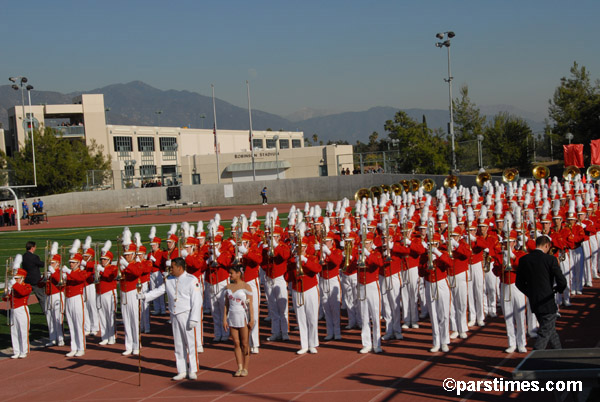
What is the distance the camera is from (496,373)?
809 centimetres

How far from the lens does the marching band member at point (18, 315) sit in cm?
1068

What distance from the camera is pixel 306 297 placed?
9.76 meters

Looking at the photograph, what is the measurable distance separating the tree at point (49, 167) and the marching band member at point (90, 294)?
132 ft

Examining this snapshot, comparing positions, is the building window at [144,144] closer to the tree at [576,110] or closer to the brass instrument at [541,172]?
the tree at [576,110]

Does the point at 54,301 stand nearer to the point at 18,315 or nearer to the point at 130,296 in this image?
the point at 18,315

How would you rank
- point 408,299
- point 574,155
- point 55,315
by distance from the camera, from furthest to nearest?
point 574,155, point 55,315, point 408,299

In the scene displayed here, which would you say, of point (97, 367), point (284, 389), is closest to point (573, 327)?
point (284, 389)

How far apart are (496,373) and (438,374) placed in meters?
0.71

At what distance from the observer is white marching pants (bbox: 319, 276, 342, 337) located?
1041 cm

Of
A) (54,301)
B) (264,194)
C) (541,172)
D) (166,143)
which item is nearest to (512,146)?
(541,172)

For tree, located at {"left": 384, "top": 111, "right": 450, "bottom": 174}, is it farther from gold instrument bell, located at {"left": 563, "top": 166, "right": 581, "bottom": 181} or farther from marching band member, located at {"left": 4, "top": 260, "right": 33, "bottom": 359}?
marching band member, located at {"left": 4, "top": 260, "right": 33, "bottom": 359}

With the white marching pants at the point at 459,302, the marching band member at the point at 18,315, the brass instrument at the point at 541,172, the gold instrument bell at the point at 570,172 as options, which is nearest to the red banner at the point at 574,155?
the brass instrument at the point at 541,172

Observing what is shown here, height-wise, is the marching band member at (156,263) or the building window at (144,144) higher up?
the building window at (144,144)

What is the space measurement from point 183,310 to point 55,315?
381 centimetres
